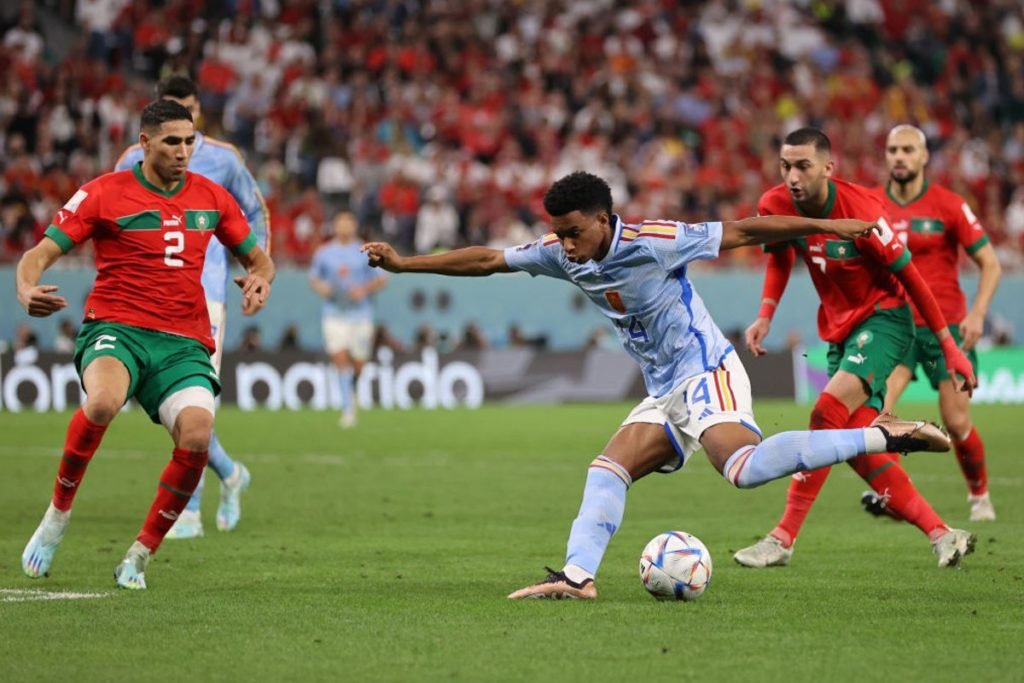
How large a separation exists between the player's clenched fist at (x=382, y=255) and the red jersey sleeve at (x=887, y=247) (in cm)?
262

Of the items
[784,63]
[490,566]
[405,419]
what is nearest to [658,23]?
[784,63]

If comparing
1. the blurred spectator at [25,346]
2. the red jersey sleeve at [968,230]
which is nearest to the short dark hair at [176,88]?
the red jersey sleeve at [968,230]

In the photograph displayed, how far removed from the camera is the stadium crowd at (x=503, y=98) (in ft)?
85.8

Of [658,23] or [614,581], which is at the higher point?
[658,23]

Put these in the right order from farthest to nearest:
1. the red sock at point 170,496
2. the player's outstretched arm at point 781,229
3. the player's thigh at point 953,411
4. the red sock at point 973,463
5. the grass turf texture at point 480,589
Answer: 1. the red sock at point 973,463
2. the player's thigh at point 953,411
3. the red sock at point 170,496
4. the player's outstretched arm at point 781,229
5. the grass turf texture at point 480,589

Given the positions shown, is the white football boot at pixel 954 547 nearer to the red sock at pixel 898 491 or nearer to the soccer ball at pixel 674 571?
the red sock at pixel 898 491

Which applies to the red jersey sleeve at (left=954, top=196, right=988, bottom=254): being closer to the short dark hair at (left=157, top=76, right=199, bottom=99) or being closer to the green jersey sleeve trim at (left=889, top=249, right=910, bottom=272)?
the green jersey sleeve trim at (left=889, top=249, right=910, bottom=272)


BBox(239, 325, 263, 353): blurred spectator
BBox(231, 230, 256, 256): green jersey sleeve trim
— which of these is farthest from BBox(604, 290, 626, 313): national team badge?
BBox(239, 325, 263, 353): blurred spectator

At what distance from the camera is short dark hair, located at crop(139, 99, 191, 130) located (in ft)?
26.5

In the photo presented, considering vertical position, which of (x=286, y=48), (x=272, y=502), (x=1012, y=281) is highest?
(x=286, y=48)

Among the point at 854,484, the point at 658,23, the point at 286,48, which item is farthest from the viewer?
the point at 658,23

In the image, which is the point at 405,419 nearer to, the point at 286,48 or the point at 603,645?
the point at 286,48

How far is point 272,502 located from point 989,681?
7850mm

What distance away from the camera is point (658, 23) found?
109 feet
